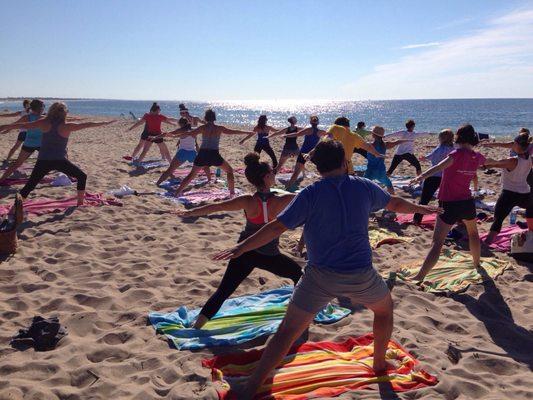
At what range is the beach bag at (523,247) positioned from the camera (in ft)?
22.7

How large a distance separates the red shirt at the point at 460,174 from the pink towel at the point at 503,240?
2186 millimetres

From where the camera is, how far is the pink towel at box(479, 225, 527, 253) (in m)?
7.56

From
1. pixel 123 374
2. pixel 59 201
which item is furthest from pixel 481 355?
pixel 59 201

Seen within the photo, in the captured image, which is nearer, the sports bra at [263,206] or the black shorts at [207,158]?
the sports bra at [263,206]

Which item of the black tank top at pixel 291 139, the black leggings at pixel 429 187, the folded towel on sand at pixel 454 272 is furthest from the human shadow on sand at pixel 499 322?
the black tank top at pixel 291 139

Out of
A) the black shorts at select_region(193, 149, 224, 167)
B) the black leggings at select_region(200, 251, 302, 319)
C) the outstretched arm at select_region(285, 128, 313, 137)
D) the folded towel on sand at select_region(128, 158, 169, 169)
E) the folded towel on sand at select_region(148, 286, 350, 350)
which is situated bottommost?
the folded towel on sand at select_region(148, 286, 350, 350)

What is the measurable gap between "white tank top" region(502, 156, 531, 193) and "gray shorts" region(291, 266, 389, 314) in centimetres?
477

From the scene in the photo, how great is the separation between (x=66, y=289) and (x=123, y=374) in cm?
196

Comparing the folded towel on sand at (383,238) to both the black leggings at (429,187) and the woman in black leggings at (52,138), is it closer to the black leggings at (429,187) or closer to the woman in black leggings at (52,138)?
the black leggings at (429,187)

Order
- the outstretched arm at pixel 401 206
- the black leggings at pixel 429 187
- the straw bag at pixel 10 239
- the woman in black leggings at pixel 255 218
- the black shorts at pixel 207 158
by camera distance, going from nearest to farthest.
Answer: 1. the outstretched arm at pixel 401 206
2. the woman in black leggings at pixel 255 218
3. the straw bag at pixel 10 239
4. the black leggings at pixel 429 187
5. the black shorts at pixel 207 158

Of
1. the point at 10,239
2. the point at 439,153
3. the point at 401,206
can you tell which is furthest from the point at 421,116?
the point at 401,206

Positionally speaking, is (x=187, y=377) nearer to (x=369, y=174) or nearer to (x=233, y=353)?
(x=233, y=353)

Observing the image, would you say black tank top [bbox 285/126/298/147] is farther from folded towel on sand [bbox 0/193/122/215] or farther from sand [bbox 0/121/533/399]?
folded towel on sand [bbox 0/193/122/215]

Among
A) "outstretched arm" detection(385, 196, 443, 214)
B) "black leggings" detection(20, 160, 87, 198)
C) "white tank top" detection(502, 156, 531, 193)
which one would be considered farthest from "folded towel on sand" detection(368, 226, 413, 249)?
"black leggings" detection(20, 160, 87, 198)
